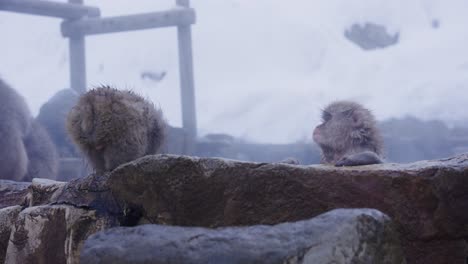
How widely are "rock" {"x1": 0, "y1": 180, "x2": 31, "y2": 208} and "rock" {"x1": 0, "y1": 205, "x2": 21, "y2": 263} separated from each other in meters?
0.84

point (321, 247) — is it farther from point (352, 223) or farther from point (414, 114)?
point (414, 114)

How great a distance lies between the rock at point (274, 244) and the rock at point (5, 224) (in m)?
1.27

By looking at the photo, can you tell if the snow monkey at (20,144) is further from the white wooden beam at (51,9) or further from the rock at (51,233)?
the rock at (51,233)

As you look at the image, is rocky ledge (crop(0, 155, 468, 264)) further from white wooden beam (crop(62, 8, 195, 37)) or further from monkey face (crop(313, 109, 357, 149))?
white wooden beam (crop(62, 8, 195, 37))

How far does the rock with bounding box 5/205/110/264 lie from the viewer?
2.36 meters

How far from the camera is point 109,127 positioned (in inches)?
93.4

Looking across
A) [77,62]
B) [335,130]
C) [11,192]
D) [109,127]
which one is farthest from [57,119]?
[109,127]

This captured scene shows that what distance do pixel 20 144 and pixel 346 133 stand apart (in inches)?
135

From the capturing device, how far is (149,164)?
2.16 metres

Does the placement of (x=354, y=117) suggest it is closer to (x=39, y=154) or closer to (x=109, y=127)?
(x=109, y=127)

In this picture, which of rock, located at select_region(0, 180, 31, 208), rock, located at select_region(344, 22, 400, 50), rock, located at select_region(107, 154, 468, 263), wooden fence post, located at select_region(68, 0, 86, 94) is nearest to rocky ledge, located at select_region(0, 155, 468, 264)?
rock, located at select_region(107, 154, 468, 263)

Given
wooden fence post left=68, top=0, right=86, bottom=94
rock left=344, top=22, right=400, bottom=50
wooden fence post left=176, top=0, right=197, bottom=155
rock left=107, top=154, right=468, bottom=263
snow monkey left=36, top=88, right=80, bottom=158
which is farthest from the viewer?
snow monkey left=36, top=88, right=80, bottom=158

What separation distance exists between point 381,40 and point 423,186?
5002 mm

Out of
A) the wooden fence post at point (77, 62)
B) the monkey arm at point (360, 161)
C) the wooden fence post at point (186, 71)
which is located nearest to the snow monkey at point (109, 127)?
the monkey arm at point (360, 161)
